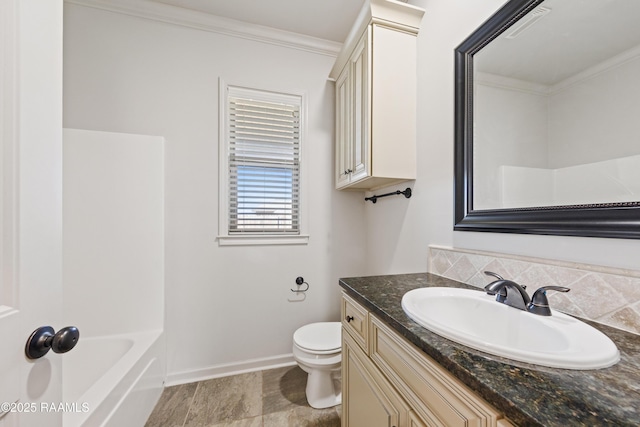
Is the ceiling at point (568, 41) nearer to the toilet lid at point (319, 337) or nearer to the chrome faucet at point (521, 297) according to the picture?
the chrome faucet at point (521, 297)

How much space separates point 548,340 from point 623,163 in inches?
21.2

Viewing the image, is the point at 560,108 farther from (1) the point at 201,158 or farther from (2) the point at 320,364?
(1) the point at 201,158

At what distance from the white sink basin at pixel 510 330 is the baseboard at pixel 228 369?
1513 millimetres

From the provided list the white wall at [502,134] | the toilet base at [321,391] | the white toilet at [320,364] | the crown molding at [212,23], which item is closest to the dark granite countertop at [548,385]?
the white wall at [502,134]

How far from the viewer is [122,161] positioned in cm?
167

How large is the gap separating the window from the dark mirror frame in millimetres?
1225

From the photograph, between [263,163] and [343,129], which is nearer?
[343,129]

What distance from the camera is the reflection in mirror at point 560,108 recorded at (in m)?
0.69

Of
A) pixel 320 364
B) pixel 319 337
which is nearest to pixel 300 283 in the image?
pixel 319 337

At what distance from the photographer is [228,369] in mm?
1862

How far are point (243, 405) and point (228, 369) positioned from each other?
0.38m

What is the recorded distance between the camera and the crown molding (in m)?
1.70

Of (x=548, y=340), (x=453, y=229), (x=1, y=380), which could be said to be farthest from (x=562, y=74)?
(x=1, y=380)

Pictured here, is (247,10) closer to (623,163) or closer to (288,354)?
(623,163)
